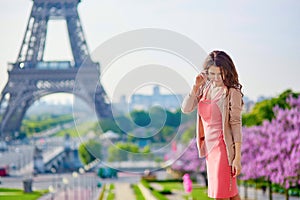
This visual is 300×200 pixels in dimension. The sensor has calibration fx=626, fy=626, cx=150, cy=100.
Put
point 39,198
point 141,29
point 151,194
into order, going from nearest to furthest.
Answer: point 141,29 < point 151,194 < point 39,198

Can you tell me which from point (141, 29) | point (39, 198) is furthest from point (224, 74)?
point (39, 198)

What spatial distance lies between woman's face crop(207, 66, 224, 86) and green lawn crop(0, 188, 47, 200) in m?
7.85

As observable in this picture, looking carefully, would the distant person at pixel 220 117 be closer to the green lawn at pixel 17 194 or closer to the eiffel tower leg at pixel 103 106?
the green lawn at pixel 17 194

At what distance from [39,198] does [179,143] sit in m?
6.86

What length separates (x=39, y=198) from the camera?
960 cm

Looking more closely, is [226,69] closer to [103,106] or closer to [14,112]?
[103,106]

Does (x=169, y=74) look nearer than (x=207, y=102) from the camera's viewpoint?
No

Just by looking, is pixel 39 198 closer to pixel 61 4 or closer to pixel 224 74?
pixel 61 4

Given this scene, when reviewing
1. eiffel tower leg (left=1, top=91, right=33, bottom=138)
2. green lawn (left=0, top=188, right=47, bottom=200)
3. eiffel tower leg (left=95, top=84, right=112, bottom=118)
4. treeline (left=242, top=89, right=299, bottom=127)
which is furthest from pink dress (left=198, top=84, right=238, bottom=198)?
eiffel tower leg (left=1, top=91, right=33, bottom=138)

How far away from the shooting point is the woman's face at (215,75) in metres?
2.02

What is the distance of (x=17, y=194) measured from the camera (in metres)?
10.4

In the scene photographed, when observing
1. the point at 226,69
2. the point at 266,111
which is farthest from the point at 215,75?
the point at 266,111

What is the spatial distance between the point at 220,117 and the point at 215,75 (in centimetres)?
14

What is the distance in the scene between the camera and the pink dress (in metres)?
1.98
